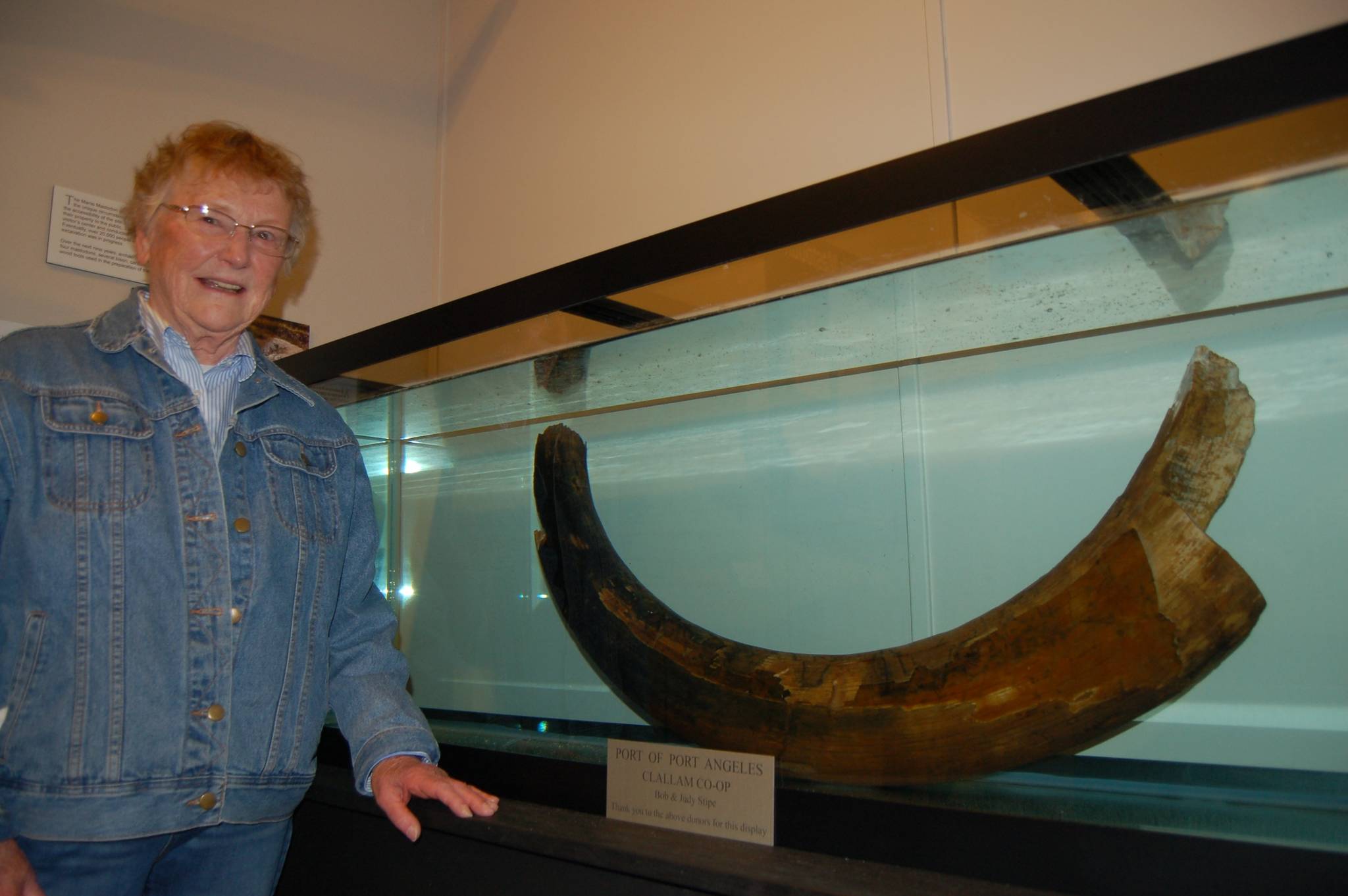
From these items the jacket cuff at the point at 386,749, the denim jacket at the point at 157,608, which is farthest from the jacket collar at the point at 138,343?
the jacket cuff at the point at 386,749

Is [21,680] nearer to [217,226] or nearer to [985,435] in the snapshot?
[217,226]

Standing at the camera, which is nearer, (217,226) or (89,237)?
(217,226)

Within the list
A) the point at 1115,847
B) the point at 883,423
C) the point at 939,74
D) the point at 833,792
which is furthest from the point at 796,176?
the point at 1115,847

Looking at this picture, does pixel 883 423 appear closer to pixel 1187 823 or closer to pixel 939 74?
pixel 1187 823

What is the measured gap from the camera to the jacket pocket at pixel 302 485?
1.25 metres

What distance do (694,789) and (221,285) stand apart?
0.89 meters

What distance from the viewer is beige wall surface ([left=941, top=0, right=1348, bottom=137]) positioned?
1.64 metres

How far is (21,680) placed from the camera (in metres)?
1.01

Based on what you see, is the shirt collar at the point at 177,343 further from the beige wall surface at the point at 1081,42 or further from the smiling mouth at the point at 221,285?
the beige wall surface at the point at 1081,42

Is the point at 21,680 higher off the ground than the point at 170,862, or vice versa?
the point at 21,680

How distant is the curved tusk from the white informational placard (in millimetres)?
2036

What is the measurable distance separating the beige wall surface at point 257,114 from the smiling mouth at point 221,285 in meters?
1.47

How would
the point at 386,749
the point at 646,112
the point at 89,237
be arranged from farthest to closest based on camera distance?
the point at 646,112 → the point at 89,237 → the point at 386,749

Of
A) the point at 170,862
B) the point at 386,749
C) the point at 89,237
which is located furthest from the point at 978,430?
the point at 89,237
